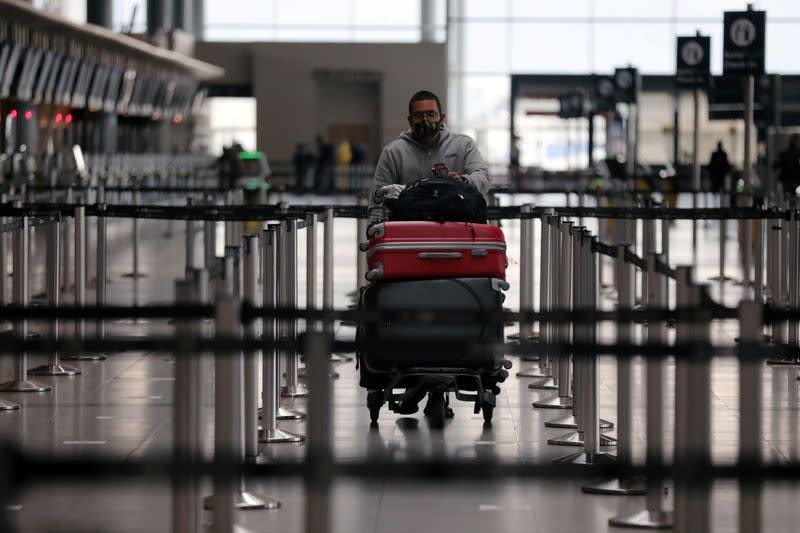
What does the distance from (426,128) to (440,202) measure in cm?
66

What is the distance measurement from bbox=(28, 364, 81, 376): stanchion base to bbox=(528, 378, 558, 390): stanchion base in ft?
9.27

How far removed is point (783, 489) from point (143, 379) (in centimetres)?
437

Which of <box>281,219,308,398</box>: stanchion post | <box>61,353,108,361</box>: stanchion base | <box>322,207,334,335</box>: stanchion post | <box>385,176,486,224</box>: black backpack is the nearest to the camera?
<box>385,176,486,224</box>: black backpack

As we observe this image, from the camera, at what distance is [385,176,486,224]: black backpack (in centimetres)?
734

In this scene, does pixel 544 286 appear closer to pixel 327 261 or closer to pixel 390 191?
pixel 327 261

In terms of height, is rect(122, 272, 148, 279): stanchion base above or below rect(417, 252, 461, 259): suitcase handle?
below

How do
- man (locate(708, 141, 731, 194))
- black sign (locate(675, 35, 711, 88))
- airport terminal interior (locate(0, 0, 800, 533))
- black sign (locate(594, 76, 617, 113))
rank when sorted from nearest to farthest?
1. airport terminal interior (locate(0, 0, 800, 533))
2. black sign (locate(675, 35, 711, 88))
3. man (locate(708, 141, 731, 194))
4. black sign (locate(594, 76, 617, 113))

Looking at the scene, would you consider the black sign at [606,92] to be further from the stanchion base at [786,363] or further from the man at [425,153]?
the man at [425,153]

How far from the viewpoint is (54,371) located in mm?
9438

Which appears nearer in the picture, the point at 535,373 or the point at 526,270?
the point at 535,373

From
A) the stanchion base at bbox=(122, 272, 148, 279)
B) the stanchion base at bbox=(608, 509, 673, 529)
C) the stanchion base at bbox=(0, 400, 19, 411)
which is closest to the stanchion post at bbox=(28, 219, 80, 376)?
the stanchion base at bbox=(0, 400, 19, 411)

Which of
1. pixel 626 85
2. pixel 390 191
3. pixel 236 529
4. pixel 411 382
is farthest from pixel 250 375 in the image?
pixel 626 85

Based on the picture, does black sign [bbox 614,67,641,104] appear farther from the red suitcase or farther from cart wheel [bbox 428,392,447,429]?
the red suitcase

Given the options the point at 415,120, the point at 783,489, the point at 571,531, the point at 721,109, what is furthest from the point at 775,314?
the point at 721,109
